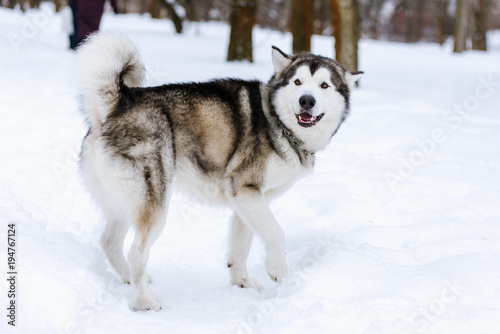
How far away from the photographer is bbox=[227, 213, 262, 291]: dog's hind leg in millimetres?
3523

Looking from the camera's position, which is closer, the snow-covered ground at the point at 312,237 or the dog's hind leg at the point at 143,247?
the snow-covered ground at the point at 312,237

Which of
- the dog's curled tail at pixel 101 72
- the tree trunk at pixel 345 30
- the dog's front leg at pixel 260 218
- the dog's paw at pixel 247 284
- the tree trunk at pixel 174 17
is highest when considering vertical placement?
the tree trunk at pixel 174 17

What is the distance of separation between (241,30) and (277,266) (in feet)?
25.7

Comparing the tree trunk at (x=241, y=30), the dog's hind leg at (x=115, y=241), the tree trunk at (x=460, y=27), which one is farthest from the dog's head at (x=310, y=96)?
the tree trunk at (x=460, y=27)

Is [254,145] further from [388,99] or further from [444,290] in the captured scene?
[388,99]

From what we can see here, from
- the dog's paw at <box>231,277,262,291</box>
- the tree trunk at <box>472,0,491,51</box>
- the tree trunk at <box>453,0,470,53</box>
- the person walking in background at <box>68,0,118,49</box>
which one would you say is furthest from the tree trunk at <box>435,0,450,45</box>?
the dog's paw at <box>231,277,262,291</box>

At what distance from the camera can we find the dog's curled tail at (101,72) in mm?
3000

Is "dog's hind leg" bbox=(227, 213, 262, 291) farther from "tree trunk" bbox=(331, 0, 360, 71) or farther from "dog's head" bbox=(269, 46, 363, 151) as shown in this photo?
"tree trunk" bbox=(331, 0, 360, 71)

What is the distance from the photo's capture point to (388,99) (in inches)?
346

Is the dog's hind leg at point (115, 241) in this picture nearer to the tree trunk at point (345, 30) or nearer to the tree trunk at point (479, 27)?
the tree trunk at point (345, 30)

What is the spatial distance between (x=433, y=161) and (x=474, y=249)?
2485 mm

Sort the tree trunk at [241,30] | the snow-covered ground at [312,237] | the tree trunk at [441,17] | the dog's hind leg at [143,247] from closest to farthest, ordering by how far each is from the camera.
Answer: the snow-covered ground at [312,237] → the dog's hind leg at [143,247] → the tree trunk at [241,30] → the tree trunk at [441,17]

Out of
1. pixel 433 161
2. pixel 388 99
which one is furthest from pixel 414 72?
pixel 433 161

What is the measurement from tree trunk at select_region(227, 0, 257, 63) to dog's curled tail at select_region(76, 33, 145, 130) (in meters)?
7.50
